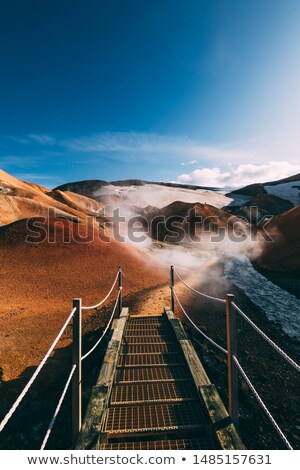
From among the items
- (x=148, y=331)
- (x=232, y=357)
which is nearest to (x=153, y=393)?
(x=232, y=357)

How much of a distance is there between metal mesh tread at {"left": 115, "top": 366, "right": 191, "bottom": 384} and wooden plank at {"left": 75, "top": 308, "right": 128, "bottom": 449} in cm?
25

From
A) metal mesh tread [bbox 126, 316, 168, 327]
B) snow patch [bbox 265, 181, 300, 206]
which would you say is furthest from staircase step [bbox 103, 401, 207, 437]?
snow patch [bbox 265, 181, 300, 206]

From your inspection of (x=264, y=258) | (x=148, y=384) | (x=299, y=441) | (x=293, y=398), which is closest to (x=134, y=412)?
(x=148, y=384)

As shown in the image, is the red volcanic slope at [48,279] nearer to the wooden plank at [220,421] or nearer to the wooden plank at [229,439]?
the wooden plank at [220,421]

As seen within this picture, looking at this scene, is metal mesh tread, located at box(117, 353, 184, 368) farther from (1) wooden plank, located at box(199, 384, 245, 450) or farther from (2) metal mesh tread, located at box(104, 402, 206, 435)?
(1) wooden plank, located at box(199, 384, 245, 450)

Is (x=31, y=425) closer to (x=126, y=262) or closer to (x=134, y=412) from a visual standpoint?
(x=134, y=412)

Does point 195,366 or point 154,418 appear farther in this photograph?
point 195,366

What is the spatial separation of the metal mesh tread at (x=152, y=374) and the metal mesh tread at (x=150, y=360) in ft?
0.39

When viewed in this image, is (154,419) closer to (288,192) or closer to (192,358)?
(192,358)

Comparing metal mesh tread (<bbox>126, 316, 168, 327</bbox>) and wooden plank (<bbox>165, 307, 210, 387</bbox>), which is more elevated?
wooden plank (<bbox>165, 307, 210, 387</bbox>)

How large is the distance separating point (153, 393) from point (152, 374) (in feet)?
1.88

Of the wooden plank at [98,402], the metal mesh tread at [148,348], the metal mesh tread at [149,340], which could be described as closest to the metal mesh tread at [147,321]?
the metal mesh tread at [149,340]

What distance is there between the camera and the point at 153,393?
4.83 metres

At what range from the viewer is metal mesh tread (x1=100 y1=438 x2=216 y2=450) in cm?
362
